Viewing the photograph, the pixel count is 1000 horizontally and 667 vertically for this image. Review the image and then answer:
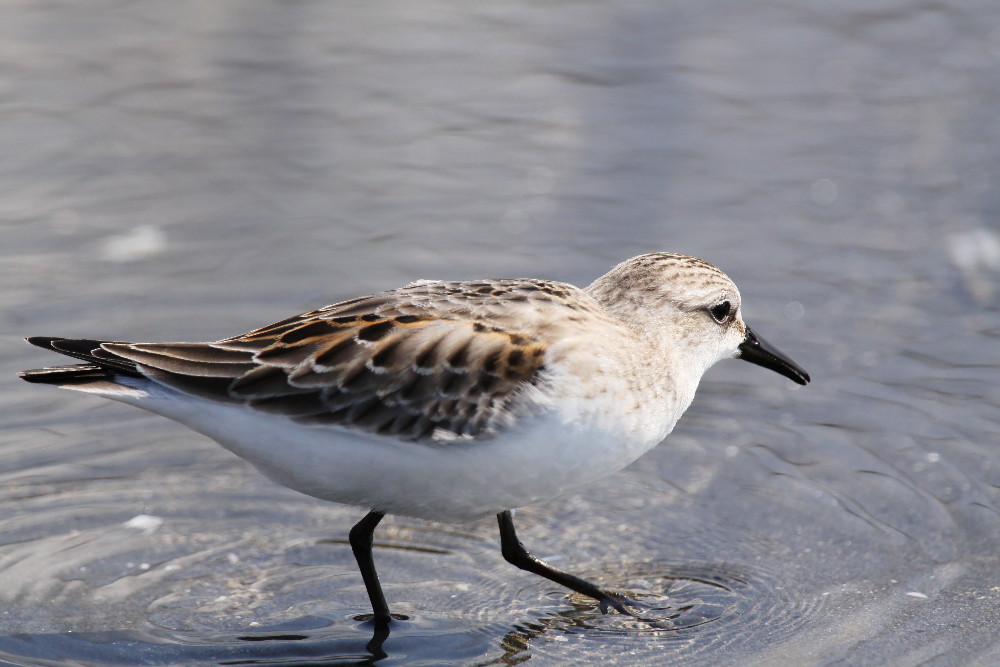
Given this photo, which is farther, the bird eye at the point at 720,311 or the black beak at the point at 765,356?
the black beak at the point at 765,356

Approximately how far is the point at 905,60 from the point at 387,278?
569 centimetres

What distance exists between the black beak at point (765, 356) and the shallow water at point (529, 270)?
26.0 inches

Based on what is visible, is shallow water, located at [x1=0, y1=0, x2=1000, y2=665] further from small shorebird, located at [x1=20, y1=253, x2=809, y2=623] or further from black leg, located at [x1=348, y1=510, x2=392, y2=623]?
small shorebird, located at [x1=20, y1=253, x2=809, y2=623]

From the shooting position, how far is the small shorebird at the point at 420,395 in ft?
19.3

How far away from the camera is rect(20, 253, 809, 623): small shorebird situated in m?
5.89

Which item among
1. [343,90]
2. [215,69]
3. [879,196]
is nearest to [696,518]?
[879,196]

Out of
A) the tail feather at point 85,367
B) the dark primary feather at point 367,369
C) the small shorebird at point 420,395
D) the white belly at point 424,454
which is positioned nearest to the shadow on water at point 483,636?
the small shorebird at point 420,395

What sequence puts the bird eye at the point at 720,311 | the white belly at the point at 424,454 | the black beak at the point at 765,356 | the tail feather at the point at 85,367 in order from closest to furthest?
the white belly at the point at 424,454
the tail feather at the point at 85,367
the bird eye at the point at 720,311
the black beak at the point at 765,356

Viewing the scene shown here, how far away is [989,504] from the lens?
716 centimetres

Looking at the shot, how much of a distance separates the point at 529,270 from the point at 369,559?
339 cm

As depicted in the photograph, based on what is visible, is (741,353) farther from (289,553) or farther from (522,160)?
(522,160)

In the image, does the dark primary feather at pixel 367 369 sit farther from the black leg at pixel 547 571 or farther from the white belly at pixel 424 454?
the black leg at pixel 547 571

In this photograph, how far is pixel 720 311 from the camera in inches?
265

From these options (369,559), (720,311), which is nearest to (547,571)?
(369,559)
